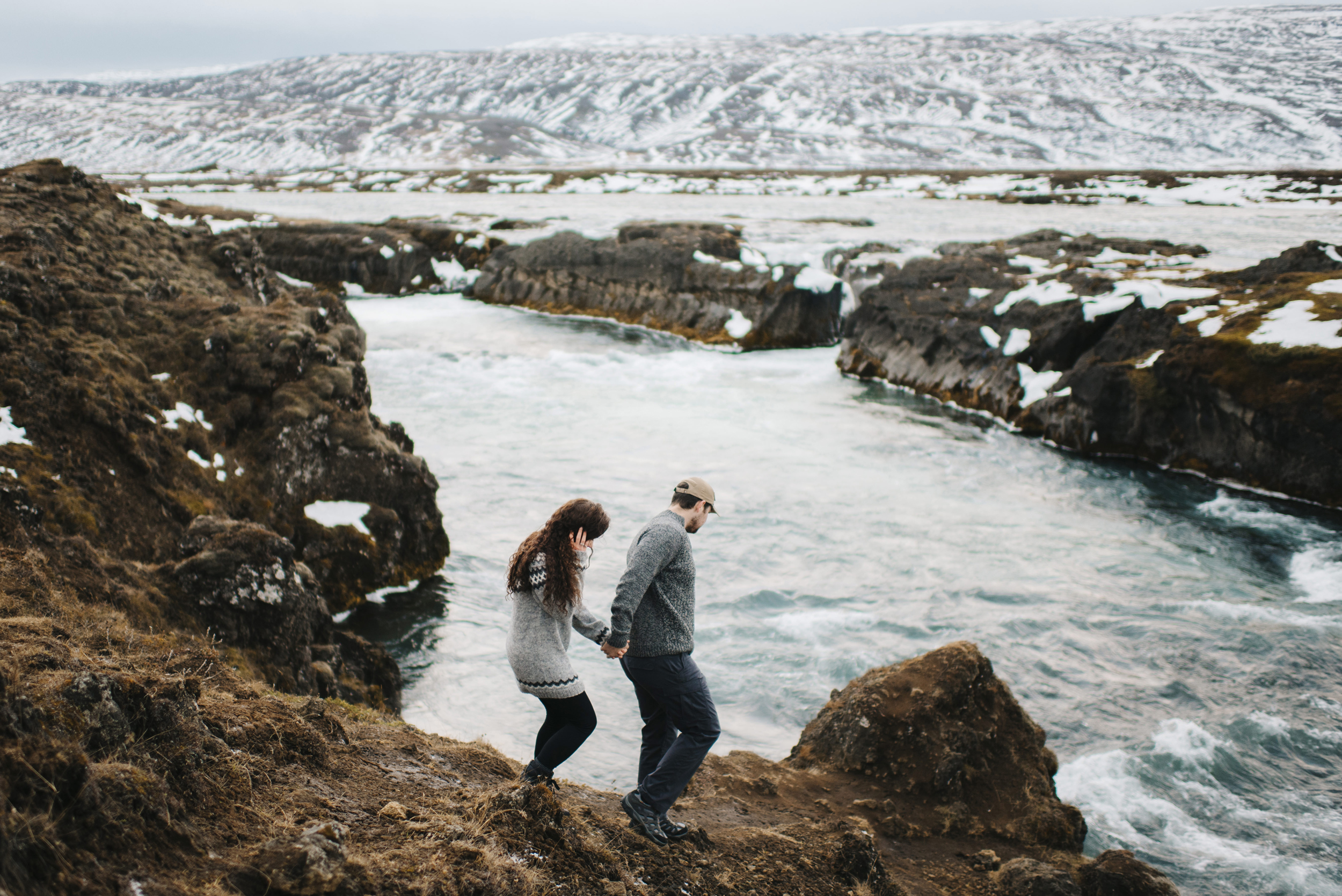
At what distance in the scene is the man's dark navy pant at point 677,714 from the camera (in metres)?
5.00

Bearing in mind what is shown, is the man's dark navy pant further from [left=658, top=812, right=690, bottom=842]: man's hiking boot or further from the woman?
the woman

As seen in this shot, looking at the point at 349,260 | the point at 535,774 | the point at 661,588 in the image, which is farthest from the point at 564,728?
the point at 349,260

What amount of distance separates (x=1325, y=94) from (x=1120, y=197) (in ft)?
578

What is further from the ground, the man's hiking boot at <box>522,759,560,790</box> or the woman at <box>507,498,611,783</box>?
the woman at <box>507,498,611,783</box>

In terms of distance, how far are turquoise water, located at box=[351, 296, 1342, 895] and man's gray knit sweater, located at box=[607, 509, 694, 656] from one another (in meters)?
4.31

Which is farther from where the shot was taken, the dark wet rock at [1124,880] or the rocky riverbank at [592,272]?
the rocky riverbank at [592,272]

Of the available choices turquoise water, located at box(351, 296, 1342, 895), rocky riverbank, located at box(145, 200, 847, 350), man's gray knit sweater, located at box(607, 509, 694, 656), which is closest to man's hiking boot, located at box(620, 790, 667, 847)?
man's gray knit sweater, located at box(607, 509, 694, 656)

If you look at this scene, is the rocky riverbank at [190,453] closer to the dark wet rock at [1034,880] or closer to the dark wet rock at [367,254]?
the dark wet rock at [1034,880]

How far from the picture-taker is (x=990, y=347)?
925 inches

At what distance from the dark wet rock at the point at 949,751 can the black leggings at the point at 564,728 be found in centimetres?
291

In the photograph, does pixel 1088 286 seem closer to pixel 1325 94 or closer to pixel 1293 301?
pixel 1293 301

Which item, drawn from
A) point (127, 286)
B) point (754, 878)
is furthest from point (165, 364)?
point (754, 878)

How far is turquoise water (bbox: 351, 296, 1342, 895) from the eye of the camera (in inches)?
337

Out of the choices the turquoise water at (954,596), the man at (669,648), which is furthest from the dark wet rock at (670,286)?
the man at (669,648)
